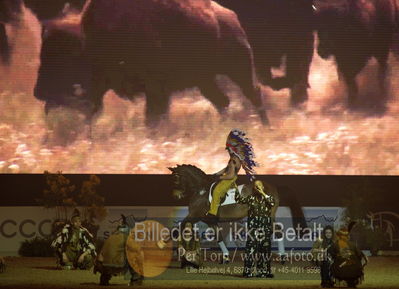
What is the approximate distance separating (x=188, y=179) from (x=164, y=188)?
167 cm

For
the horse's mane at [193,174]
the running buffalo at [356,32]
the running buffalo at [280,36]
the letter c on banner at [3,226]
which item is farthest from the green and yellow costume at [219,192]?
the letter c on banner at [3,226]

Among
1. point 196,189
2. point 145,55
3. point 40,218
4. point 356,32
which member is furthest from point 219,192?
point 356,32

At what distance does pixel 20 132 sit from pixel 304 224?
487 centimetres

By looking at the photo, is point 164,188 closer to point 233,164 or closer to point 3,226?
point 233,164

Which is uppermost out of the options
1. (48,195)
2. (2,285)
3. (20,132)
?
(2,285)

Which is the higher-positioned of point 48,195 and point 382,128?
point 382,128

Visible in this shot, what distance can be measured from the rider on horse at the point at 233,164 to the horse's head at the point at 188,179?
274 mm

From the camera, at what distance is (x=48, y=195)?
49.7 feet

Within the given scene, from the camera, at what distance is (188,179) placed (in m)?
13.7

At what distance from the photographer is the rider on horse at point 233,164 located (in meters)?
13.5

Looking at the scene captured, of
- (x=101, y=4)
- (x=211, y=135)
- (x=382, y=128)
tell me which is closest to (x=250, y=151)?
(x=211, y=135)

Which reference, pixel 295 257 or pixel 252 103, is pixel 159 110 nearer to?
pixel 252 103

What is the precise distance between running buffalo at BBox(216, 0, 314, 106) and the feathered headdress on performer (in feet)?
5.90

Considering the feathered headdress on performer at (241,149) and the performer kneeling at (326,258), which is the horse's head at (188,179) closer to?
the feathered headdress on performer at (241,149)
